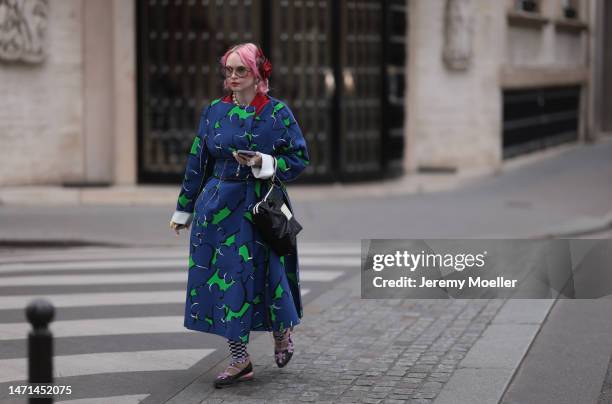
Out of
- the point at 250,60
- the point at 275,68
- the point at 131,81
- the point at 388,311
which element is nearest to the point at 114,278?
the point at 388,311

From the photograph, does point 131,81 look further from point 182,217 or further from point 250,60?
point 250,60

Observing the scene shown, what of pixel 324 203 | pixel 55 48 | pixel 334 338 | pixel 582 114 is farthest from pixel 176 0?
pixel 582 114

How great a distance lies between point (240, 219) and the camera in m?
6.86

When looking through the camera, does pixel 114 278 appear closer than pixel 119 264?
Yes

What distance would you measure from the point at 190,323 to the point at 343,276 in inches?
171

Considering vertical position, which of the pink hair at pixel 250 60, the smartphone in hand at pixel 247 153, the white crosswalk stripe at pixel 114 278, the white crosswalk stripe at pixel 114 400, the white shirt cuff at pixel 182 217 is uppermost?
the pink hair at pixel 250 60

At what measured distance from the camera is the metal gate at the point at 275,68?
56.1ft

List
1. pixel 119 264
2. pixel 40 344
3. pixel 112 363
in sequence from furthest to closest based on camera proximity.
Result: pixel 119 264 < pixel 112 363 < pixel 40 344

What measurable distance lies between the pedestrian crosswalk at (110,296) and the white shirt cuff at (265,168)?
50.0 inches

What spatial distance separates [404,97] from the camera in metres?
19.2

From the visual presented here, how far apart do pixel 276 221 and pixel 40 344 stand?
2.51 m

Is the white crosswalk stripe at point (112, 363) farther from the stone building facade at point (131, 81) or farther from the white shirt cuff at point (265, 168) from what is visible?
the stone building facade at point (131, 81)

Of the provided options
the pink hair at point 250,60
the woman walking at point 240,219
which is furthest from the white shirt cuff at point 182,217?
the pink hair at point 250,60

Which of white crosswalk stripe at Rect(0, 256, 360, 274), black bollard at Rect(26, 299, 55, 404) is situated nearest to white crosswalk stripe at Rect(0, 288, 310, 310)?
white crosswalk stripe at Rect(0, 256, 360, 274)
